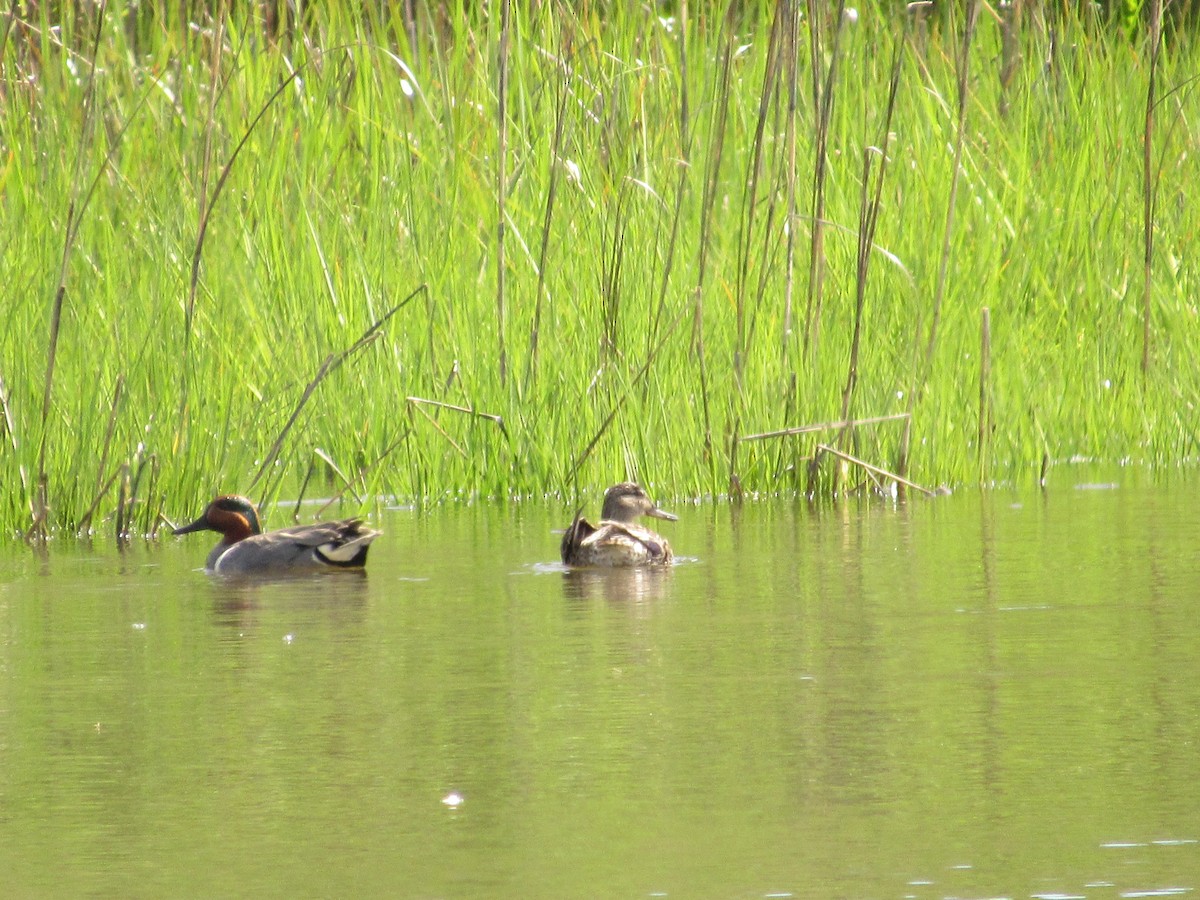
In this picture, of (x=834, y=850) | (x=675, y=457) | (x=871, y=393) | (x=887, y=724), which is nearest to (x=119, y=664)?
(x=887, y=724)

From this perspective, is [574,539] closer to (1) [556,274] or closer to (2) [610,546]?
(2) [610,546]

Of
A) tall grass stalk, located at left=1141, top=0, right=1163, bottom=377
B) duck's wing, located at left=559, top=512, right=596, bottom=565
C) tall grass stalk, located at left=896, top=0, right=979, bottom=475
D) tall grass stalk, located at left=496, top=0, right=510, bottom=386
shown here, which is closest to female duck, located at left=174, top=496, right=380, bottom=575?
duck's wing, located at left=559, top=512, right=596, bottom=565

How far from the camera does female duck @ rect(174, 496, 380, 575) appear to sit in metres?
6.48

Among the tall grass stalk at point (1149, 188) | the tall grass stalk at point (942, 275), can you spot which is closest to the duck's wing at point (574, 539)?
the tall grass stalk at point (942, 275)

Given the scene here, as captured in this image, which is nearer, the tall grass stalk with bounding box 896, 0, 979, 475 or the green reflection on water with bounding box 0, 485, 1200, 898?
the green reflection on water with bounding box 0, 485, 1200, 898

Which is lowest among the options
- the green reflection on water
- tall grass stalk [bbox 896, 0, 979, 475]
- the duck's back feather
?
the green reflection on water

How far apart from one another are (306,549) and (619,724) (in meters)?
2.73

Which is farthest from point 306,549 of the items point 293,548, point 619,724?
point 619,724

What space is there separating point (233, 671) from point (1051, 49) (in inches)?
235

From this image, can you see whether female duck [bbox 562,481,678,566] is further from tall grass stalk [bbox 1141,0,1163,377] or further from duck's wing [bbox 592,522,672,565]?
tall grass stalk [bbox 1141,0,1163,377]

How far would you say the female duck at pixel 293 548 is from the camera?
21.2ft

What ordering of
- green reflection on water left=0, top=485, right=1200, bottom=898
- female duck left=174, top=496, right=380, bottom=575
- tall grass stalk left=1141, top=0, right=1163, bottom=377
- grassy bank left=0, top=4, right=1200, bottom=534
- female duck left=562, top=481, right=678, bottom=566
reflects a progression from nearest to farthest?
1. green reflection on water left=0, top=485, right=1200, bottom=898
2. female duck left=562, top=481, right=678, bottom=566
3. female duck left=174, top=496, right=380, bottom=575
4. grassy bank left=0, top=4, right=1200, bottom=534
5. tall grass stalk left=1141, top=0, right=1163, bottom=377

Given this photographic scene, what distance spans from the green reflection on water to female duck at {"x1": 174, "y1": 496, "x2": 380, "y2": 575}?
15 centimetres

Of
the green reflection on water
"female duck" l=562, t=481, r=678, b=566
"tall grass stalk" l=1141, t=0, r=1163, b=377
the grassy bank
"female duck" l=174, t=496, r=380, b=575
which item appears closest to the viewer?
the green reflection on water
